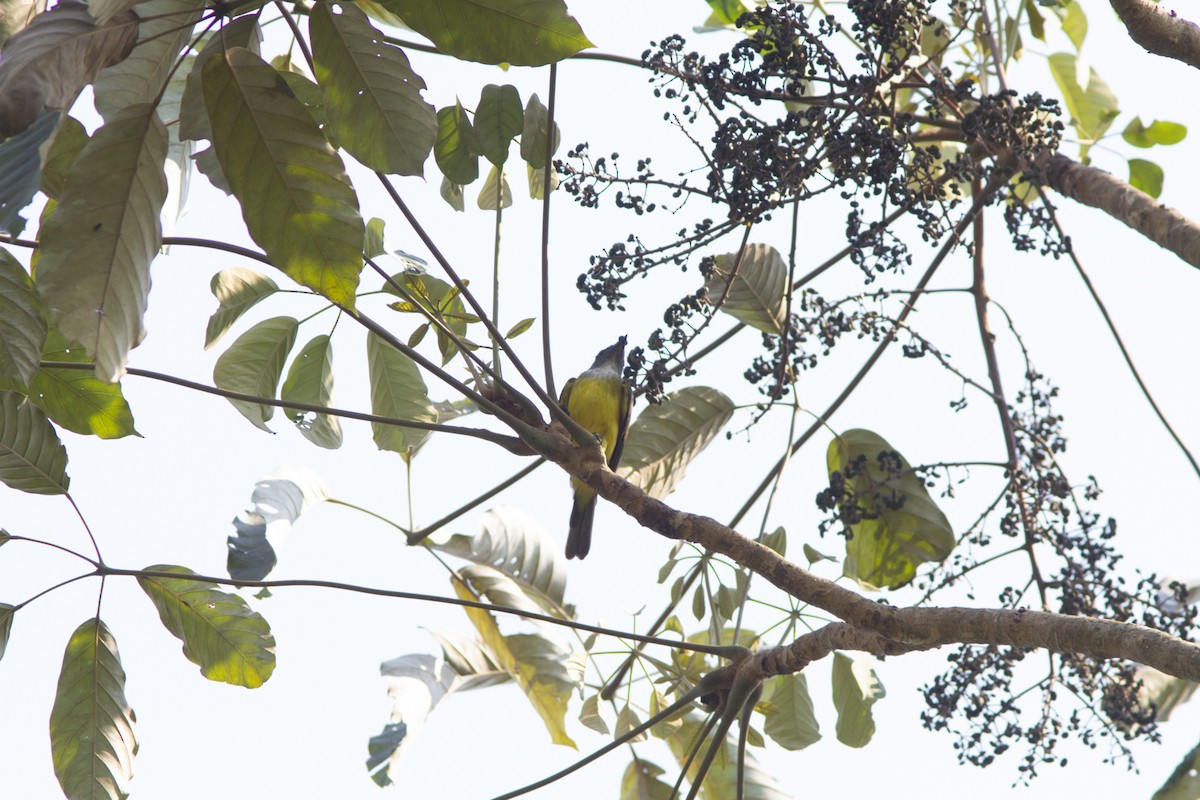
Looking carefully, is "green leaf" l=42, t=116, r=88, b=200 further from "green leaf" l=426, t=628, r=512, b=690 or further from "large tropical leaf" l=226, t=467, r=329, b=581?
"green leaf" l=426, t=628, r=512, b=690

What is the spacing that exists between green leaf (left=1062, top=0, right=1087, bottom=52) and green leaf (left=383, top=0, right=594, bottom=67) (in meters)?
2.87

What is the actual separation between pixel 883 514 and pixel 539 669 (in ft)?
3.28

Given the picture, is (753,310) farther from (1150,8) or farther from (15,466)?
(15,466)

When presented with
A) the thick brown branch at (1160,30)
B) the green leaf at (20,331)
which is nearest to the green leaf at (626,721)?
the green leaf at (20,331)

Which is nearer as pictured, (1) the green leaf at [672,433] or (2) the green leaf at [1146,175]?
(1) the green leaf at [672,433]

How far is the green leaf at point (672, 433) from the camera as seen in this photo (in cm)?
274

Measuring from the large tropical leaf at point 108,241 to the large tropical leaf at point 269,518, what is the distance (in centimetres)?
97

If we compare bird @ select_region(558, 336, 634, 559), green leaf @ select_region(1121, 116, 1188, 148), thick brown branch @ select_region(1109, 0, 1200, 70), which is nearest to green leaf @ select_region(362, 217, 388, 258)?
thick brown branch @ select_region(1109, 0, 1200, 70)

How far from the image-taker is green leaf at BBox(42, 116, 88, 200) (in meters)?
1.82

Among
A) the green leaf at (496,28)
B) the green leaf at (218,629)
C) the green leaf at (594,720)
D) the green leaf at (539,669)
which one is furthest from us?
the green leaf at (539,669)

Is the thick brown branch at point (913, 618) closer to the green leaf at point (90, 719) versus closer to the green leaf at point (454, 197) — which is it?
the green leaf at point (454, 197)

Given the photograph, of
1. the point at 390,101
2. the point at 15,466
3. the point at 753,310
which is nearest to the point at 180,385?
the point at 15,466

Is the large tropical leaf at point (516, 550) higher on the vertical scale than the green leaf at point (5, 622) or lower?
higher

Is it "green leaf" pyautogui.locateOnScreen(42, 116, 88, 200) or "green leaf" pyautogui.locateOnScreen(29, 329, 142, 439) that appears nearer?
"green leaf" pyautogui.locateOnScreen(42, 116, 88, 200)
